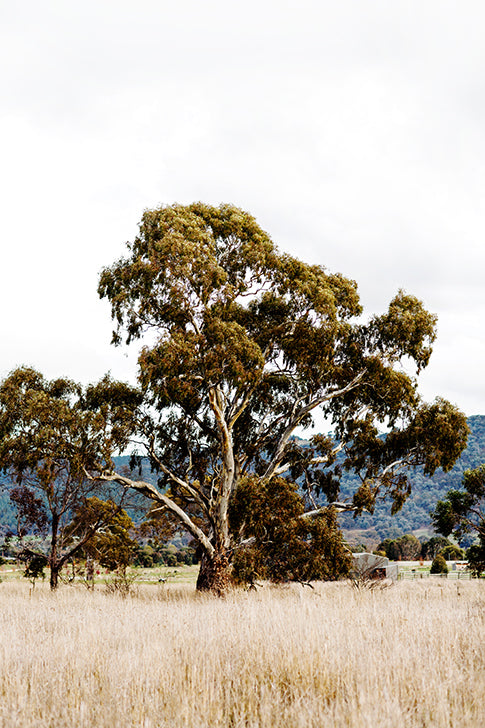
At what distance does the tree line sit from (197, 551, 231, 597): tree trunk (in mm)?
47

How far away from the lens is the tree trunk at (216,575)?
18.1m

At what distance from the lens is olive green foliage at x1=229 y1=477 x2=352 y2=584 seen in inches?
692

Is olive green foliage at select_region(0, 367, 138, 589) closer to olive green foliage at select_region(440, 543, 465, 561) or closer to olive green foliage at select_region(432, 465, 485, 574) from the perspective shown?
olive green foliage at select_region(432, 465, 485, 574)

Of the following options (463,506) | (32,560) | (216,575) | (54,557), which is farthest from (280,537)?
(463,506)

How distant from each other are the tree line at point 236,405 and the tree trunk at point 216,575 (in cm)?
5

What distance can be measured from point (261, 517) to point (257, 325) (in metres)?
6.03

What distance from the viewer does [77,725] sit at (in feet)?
15.6

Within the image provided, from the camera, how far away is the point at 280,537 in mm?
17688

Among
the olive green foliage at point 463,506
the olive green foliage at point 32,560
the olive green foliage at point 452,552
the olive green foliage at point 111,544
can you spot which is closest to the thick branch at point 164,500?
the olive green foliage at point 32,560

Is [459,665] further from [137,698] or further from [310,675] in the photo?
[137,698]

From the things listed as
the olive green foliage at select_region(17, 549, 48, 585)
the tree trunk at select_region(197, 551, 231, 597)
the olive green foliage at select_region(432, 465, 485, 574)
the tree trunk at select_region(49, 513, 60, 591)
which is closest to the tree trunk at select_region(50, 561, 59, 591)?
the tree trunk at select_region(49, 513, 60, 591)

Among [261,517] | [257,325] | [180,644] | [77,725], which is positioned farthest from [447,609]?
[257,325]

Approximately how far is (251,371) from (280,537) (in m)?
4.87

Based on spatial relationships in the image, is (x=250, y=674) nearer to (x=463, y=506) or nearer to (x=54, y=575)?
(x=54, y=575)
